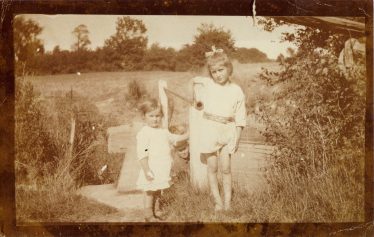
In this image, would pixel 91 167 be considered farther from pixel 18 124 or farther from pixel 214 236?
pixel 214 236

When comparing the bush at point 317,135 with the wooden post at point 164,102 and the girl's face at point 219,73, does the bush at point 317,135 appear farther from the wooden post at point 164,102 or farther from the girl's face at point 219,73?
Answer: the wooden post at point 164,102

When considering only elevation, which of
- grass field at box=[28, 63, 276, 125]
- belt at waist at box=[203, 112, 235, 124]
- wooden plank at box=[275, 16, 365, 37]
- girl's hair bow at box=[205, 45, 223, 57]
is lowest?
belt at waist at box=[203, 112, 235, 124]

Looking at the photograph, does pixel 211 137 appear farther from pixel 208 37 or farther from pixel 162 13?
pixel 162 13

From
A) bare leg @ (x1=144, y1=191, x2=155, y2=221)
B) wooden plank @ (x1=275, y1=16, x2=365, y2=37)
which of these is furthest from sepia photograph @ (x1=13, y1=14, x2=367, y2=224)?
wooden plank @ (x1=275, y1=16, x2=365, y2=37)

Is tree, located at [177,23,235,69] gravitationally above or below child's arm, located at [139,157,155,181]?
above

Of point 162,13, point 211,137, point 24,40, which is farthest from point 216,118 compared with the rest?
point 24,40

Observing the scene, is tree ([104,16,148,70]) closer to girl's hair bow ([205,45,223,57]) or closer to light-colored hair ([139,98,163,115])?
light-colored hair ([139,98,163,115])
